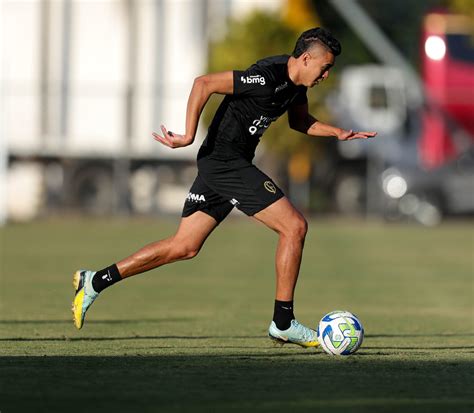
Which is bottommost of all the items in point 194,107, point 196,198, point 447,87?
point 196,198

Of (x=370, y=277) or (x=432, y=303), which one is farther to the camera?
(x=370, y=277)

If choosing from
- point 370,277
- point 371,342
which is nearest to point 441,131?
point 370,277

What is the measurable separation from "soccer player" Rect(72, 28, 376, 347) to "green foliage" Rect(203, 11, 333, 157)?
30595 millimetres

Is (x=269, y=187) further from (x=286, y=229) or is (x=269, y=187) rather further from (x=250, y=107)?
(x=250, y=107)

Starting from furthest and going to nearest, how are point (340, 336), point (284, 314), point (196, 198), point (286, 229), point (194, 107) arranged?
point (196, 198) → point (284, 314) → point (286, 229) → point (194, 107) → point (340, 336)

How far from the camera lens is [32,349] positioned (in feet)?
33.8

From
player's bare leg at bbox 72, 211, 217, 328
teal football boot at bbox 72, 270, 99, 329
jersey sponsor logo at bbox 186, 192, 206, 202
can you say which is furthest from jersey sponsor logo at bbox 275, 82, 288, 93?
teal football boot at bbox 72, 270, 99, 329

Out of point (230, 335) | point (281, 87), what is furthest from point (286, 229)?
point (230, 335)

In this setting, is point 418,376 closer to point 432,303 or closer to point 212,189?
point 212,189

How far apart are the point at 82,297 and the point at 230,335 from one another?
144cm

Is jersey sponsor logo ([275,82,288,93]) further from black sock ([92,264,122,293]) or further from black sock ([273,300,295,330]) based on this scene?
black sock ([92,264,122,293])

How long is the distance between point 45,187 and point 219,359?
111 ft

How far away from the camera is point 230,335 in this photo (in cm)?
1184

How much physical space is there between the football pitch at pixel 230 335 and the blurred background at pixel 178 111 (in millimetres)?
13855
